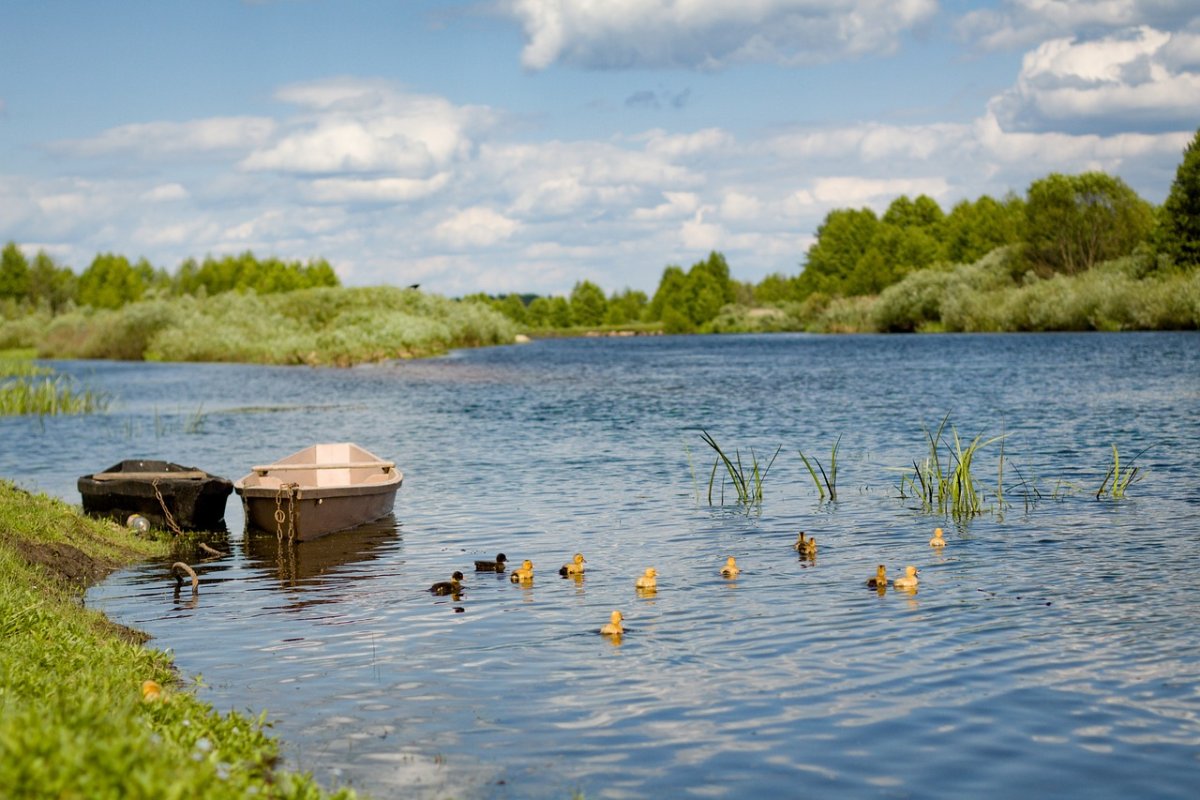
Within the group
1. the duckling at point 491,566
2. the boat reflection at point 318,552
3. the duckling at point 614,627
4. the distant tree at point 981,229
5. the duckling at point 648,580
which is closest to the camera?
the duckling at point 614,627

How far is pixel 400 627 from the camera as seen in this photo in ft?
50.6

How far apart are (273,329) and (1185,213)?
270ft

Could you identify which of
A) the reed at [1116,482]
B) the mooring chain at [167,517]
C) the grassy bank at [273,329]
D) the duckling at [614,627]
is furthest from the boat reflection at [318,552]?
the grassy bank at [273,329]

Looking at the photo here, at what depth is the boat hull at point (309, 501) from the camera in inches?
876

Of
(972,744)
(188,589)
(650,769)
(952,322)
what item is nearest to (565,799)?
(650,769)

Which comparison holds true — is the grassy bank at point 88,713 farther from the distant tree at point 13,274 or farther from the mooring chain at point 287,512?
the distant tree at point 13,274

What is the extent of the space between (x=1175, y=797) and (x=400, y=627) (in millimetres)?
9261

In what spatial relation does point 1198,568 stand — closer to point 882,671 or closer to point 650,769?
point 882,671

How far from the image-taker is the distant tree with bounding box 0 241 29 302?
6762 inches

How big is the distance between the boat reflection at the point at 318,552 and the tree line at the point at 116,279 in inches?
6008

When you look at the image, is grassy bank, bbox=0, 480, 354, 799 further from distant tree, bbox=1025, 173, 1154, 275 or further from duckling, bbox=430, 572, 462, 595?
distant tree, bbox=1025, 173, 1154, 275

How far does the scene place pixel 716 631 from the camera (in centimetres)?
1465

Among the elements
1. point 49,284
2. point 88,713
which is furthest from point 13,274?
point 88,713

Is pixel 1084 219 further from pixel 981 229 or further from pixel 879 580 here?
pixel 879 580
